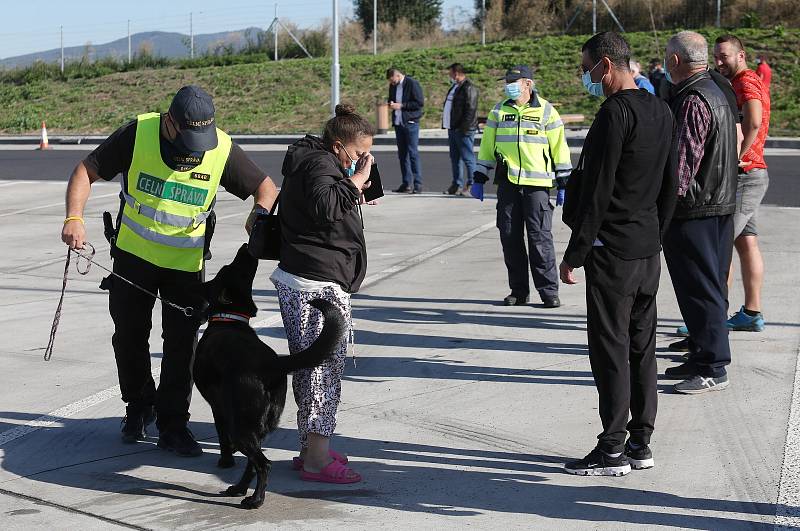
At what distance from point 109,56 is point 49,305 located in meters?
38.6

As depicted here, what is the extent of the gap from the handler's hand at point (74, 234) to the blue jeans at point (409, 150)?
1073 cm

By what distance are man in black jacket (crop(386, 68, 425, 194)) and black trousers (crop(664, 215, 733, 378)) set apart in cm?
975

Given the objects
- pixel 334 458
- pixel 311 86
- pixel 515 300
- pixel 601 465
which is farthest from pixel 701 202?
pixel 311 86

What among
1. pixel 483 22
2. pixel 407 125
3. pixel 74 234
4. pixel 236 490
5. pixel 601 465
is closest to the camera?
pixel 236 490

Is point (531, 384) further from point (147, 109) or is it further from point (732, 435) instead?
point (147, 109)

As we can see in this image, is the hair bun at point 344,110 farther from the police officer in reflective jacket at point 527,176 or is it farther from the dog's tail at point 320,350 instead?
the police officer in reflective jacket at point 527,176

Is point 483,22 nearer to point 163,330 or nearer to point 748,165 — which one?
point 748,165

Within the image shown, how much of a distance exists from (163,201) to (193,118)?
46 cm

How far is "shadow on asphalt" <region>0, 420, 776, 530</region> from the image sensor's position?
14.8ft

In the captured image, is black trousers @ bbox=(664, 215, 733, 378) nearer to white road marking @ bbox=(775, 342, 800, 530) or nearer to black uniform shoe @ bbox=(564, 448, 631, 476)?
white road marking @ bbox=(775, 342, 800, 530)

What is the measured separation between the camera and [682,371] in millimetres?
6484

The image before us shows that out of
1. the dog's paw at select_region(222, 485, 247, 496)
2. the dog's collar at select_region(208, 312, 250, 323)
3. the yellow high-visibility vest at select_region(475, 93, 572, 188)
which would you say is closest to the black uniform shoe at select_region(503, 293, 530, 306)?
the yellow high-visibility vest at select_region(475, 93, 572, 188)

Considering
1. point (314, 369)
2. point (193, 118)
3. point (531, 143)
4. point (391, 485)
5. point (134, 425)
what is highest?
point (193, 118)

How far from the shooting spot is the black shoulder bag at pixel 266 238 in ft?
16.0
